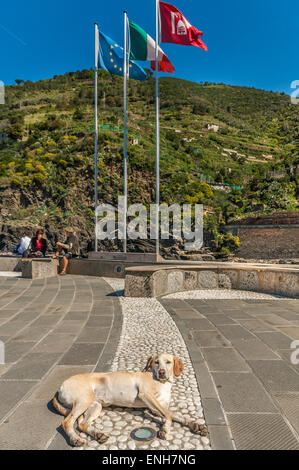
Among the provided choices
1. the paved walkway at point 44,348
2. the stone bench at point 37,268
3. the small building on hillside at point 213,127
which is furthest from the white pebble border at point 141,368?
the small building on hillside at point 213,127

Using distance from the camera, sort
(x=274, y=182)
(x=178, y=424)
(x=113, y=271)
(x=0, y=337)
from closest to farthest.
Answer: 1. (x=178, y=424)
2. (x=0, y=337)
3. (x=113, y=271)
4. (x=274, y=182)

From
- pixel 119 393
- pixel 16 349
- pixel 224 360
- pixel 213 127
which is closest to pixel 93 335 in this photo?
A: pixel 16 349

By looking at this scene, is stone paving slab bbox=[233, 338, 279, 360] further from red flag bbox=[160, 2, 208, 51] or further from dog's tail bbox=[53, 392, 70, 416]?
red flag bbox=[160, 2, 208, 51]

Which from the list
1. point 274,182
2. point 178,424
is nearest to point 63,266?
point 178,424

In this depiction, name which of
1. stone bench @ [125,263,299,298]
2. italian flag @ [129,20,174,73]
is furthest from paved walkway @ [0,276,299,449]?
italian flag @ [129,20,174,73]

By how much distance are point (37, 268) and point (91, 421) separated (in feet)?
30.6

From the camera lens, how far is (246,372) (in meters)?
3.52

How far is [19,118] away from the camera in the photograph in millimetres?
61344

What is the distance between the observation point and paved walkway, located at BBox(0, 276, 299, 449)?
245 cm

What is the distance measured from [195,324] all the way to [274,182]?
47411 millimetres

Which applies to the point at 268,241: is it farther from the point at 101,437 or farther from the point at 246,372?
the point at 101,437

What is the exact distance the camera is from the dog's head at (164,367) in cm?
275

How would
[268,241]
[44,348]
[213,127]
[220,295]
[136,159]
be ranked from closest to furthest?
[44,348]
[220,295]
[268,241]
[136,159]
[213,127]
